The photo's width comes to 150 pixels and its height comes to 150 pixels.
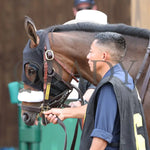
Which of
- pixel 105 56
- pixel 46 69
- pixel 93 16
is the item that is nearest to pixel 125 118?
pixel 105 56

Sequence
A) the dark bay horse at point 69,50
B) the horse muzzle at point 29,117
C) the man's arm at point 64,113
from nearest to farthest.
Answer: the man's arm at point 64,113
the dark bay horse at point 69,50
the horse muzzle at point 29,117

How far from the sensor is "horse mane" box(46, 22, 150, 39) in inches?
121

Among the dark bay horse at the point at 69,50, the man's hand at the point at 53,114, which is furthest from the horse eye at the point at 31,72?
the man's hand at the point at 53,114

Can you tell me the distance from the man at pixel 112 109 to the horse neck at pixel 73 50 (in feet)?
2.30

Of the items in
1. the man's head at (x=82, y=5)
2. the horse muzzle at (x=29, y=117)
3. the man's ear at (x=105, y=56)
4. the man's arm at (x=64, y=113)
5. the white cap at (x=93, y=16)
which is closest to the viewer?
the man's ear at (x=105, y=56)

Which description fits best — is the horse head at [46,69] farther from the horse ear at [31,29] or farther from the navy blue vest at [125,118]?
the navy blue vest at [125,118]

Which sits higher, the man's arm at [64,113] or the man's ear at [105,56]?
the man's ear at [105,56]

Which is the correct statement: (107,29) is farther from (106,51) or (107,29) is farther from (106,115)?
(106,115)

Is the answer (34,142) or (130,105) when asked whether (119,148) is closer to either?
(130,105)

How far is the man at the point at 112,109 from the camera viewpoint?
2.19m

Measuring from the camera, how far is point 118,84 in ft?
7.36

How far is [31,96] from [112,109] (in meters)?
1.13

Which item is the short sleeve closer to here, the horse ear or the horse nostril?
the horse ear

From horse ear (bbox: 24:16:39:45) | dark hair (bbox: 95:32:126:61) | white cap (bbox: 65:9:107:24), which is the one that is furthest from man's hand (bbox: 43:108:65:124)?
white cap (bbox: 65:9:107:24)
